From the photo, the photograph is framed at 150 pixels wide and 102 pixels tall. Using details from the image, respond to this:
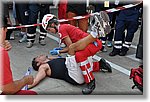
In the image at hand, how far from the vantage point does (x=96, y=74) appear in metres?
4.50

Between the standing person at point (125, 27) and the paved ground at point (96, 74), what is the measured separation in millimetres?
152

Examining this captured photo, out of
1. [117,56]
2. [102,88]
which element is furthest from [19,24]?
[102,88]

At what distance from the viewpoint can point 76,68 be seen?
13.2 feet

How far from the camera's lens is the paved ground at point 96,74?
3973 millimetres

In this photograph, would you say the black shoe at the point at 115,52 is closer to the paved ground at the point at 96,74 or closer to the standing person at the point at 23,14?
the paved ground at the point at 96,74

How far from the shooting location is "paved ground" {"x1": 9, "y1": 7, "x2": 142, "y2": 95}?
13.0ft

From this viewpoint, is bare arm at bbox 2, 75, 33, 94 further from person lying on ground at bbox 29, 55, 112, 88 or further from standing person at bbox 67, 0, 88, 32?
standing person at bbox 67, 0, 88, 32

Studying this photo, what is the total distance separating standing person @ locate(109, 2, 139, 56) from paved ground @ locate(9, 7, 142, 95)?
0.15 m

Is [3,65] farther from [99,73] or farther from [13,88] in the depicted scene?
[99,73]

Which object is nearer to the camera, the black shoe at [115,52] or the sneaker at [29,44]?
the black shoe at [115,52]

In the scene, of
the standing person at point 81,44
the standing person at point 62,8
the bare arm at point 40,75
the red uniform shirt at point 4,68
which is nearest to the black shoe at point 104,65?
the standing person at point 81,44

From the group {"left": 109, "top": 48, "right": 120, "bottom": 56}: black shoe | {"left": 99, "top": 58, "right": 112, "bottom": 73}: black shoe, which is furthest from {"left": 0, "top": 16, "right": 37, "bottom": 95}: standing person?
{"left": 109, "top": 48, "right": 120, "bottom": 56}: black shoe

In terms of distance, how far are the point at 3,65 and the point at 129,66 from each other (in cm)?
258

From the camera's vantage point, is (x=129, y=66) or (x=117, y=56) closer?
(x=129, y=66)
